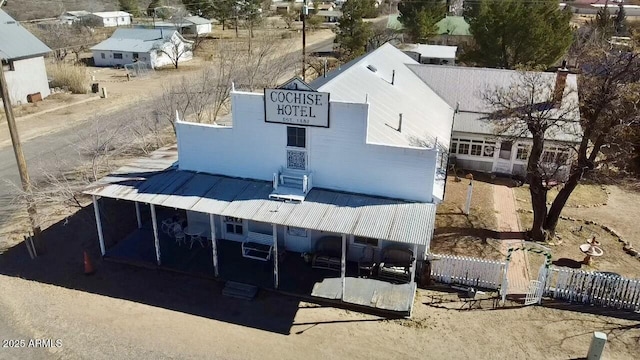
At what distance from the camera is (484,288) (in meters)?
15.8

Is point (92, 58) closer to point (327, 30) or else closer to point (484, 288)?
point (327, 30)

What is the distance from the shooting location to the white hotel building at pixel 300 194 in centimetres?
1509

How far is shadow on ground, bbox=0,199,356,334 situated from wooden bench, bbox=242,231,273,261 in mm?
1628

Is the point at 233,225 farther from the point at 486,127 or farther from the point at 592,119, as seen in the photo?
the point at 486,127

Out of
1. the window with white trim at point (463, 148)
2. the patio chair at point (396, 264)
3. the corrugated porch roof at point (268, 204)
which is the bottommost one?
the patio chair at point (396, 264)

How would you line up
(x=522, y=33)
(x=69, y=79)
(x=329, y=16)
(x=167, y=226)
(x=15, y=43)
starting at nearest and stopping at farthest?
1. (x=167, y=226)
2. (x=522, y=33)
3. (x=15, y=43)
4. (x=69, y=79)
5. (x=329, y=16)

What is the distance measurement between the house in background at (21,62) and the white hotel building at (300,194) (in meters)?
25.0

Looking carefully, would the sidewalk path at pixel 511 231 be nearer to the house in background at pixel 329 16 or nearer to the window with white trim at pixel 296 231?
the window with white trim at pixel 296 231

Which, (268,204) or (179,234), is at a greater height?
(268,204)

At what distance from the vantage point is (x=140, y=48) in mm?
53812

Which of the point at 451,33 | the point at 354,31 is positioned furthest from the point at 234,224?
the point at 451,33

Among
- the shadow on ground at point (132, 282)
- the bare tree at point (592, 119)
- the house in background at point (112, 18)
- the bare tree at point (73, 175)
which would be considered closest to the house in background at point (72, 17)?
the house in background at point (112, 18)

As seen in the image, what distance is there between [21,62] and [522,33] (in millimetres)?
37827

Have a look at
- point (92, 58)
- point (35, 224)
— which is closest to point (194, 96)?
point (35, 224)
